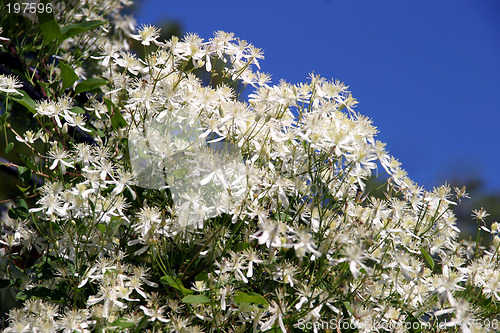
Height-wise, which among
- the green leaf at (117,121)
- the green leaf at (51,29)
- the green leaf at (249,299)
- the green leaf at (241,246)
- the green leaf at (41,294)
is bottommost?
the green leaf at (41,294)

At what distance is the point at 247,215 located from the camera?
2.96ft

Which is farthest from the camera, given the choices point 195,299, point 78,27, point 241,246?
point 78,27

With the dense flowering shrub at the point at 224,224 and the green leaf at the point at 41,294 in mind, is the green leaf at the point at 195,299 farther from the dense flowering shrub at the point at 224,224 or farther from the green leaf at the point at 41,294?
the green leaf at the point at 41,294

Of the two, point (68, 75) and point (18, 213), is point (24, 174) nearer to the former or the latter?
point (18, 213)

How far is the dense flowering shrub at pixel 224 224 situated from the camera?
86 centimetres

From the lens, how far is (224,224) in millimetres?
871

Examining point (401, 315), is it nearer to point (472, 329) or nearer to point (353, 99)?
point (472, 329)

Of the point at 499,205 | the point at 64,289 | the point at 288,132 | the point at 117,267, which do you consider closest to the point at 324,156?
the point at 288,132

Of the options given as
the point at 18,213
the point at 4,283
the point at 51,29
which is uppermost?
the point at 51,29

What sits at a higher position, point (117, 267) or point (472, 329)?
point (472, 329)

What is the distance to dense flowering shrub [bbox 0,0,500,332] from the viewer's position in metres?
0.86

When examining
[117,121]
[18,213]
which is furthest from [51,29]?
[18,213]

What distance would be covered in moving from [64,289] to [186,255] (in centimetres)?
29

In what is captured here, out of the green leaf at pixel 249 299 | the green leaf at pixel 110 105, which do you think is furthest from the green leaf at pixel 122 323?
the green leaf at pixel 110 105
